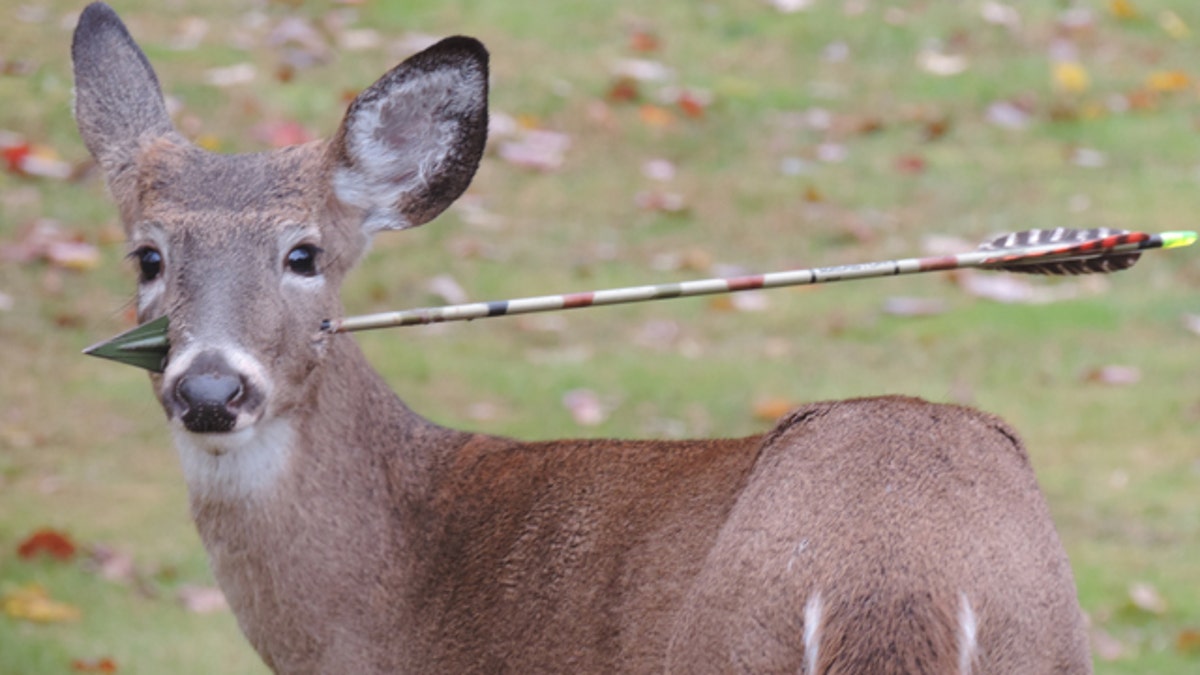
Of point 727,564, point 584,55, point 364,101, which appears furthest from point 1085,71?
point 727,564

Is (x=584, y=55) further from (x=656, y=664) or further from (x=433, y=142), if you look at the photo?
(x=656, y=664)

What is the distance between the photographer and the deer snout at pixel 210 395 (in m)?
3.49

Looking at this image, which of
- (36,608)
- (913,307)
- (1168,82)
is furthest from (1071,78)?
(36,608)

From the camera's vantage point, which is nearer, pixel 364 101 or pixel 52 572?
pixel 364 101

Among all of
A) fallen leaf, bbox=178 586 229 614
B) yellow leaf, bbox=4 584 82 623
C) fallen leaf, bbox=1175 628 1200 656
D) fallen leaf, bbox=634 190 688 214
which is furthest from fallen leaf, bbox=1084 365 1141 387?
yellow leaf, bbox=4 584 82 623

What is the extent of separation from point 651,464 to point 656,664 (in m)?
0.60

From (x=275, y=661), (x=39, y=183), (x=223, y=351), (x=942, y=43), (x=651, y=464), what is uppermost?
(x=223, y=351)

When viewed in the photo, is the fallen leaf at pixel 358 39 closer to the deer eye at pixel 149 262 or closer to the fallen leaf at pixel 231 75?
the fallen leaf at pixel 231 75

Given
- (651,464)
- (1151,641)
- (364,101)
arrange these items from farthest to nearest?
→ (1151,641) → (364,101) → (651,464)

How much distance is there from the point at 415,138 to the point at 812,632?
73.2 inches

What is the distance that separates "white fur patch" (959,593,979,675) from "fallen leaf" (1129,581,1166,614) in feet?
12.6

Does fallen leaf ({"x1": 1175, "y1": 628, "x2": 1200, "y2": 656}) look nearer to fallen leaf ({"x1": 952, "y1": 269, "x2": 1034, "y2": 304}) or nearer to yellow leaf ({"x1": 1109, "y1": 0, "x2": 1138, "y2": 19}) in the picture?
fallen leaf ({"x1": 952, "y1": 269, "x2": 1034, "y2": 304})

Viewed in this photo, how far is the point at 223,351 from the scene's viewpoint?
11.7ft

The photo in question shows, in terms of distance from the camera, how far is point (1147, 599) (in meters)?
6.46
